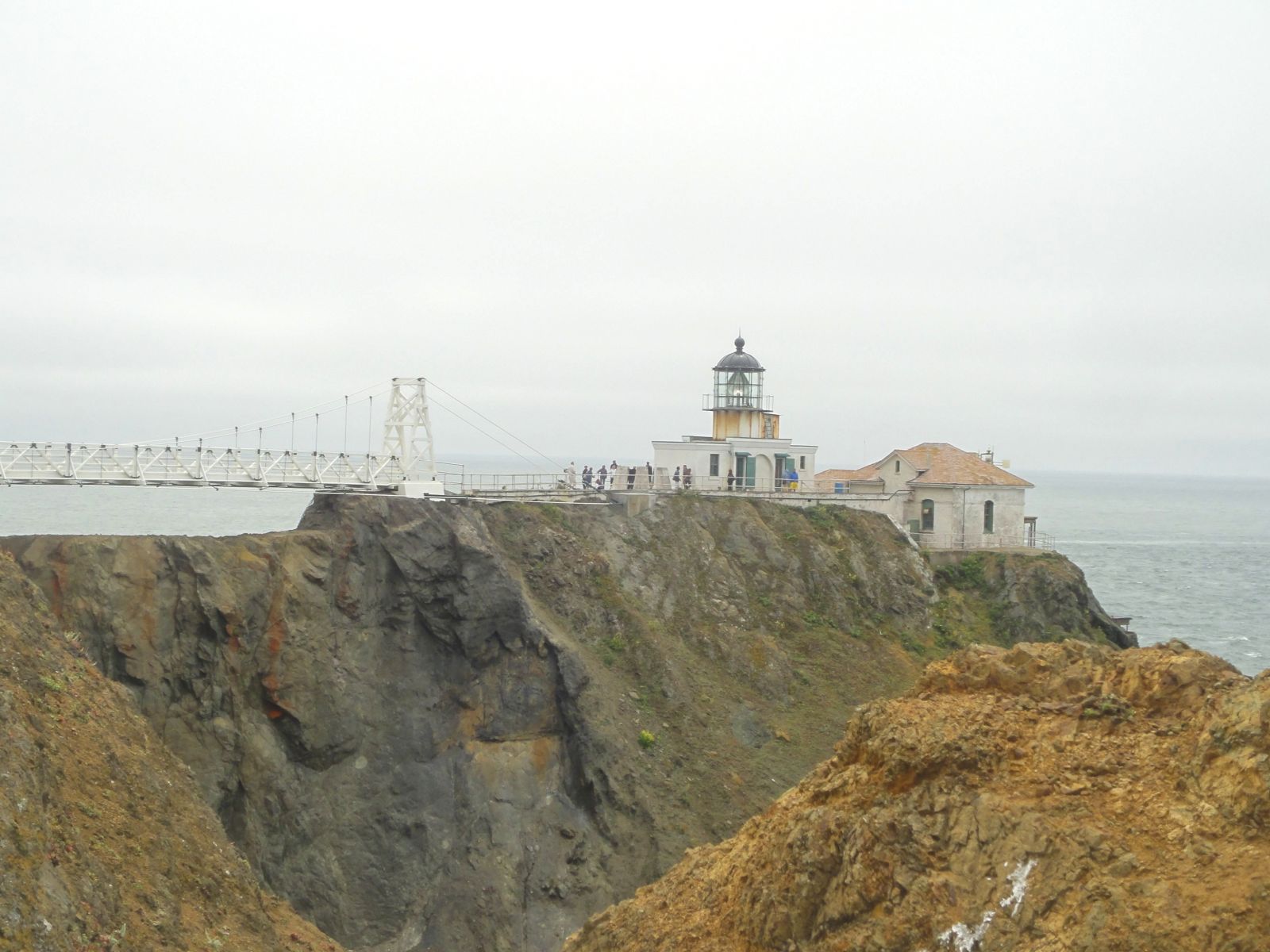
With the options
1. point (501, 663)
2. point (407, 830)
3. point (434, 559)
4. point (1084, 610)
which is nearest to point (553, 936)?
point (407, 830)

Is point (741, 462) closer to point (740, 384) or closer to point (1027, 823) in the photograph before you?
point (740, 384)

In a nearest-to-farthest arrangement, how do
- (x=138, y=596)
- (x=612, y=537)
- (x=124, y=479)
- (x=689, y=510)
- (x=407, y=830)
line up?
1. (x=138, y=596)
2. (x=407, y=830)
3. (x=124, y=479)
4. (x=612, y=537)
5. (x=689, y=510)

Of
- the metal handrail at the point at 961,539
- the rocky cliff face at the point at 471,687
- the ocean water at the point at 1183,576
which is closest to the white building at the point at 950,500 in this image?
the metal handrail at the point at 961,539

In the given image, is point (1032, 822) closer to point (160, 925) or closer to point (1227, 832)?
point (1227, 832)

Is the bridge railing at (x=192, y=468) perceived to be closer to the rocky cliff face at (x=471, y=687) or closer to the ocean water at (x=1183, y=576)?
the rocky cliff face at (x=471, y=687)

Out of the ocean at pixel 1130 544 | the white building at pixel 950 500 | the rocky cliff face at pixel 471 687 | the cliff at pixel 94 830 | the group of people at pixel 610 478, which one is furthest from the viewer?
the ocean at pixel 1130 544

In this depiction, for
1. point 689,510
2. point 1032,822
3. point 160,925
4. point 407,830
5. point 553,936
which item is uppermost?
point 689,510

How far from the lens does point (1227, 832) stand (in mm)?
11266

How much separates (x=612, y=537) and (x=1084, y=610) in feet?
57.7

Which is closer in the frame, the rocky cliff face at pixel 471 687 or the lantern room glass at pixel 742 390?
the rocky cliff face at pixel 471 687

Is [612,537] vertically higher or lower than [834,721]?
higher

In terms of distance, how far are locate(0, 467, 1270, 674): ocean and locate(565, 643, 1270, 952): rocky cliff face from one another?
38566mm

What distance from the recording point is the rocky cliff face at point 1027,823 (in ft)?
36.2

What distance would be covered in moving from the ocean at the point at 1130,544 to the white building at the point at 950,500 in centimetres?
823
